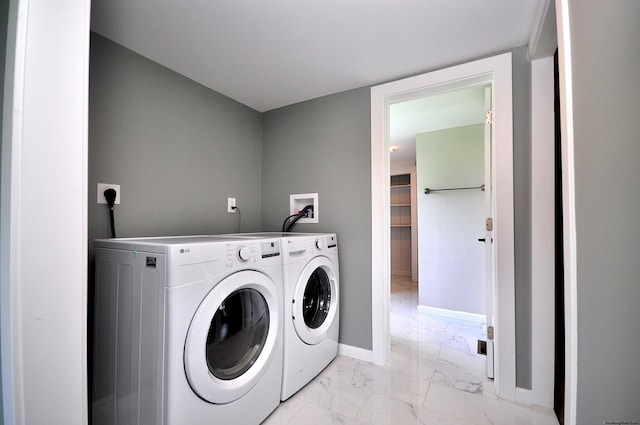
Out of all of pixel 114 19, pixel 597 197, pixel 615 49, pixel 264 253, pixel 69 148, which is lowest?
pixel 264 253

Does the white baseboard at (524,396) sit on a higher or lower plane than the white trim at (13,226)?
lower

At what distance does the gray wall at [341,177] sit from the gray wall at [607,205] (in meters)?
1.31

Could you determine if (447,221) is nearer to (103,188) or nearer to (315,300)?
(315,300)

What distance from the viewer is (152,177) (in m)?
1.60

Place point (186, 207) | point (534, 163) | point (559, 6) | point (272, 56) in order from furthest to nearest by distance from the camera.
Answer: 1. point (186, 207)
2. point (272, 56)
3. point (534, 163)
4. point (559, 6)

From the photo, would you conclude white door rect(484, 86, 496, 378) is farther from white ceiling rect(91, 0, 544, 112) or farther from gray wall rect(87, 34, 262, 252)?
gray wall rect(87, 34, 262, 252)

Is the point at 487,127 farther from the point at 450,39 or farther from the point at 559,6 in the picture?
the point at 559,6

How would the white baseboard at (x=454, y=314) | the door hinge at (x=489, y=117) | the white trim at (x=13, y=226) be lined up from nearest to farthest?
the white trim at (x=13, y=226) → the door hinge at (x=489, y=117) → the white baseboard at (x=454, y=314)

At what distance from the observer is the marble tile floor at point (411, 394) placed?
1.35m

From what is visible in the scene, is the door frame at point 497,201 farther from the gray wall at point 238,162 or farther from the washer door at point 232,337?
the washer door at point 232,337

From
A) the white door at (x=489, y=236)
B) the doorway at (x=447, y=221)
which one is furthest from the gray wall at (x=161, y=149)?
the white door at (x=489, y=236)

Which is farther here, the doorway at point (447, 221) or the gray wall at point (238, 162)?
the doorway at point (447, 221)

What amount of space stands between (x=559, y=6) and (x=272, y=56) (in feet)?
4.47

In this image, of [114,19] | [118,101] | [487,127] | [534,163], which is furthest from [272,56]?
[534,163]
